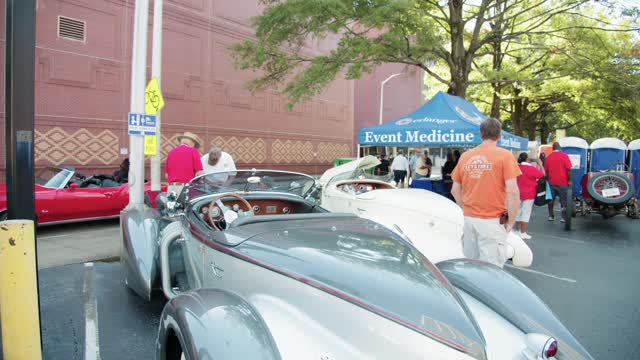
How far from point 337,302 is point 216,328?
1.90 feet

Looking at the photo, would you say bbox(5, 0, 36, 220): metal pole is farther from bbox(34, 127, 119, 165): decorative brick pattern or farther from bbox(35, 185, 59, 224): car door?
bbox(34, 127, 119, 165): decorative brick pattern

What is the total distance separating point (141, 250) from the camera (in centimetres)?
409

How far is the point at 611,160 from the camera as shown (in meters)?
13.2

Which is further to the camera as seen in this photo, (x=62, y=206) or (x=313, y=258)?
(x=62, y=206)

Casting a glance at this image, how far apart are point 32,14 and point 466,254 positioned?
3.99 metres

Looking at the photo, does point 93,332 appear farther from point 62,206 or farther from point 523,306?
point 62,206

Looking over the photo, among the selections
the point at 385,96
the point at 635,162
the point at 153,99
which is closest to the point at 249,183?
the point at 153,99

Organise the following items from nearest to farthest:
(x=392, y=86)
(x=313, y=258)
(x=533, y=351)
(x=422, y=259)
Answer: (x=533, y=351), (x=313, y=258), (x=422, y=259), (x=392, y=86)

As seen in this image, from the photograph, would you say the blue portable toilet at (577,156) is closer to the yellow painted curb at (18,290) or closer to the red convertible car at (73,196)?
the red convertible car at (73,196)

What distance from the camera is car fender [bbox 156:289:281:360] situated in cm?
198

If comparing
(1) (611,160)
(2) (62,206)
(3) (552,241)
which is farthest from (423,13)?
A: (2) (62,206)

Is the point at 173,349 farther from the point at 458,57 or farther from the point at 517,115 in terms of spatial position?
the point at 517,115

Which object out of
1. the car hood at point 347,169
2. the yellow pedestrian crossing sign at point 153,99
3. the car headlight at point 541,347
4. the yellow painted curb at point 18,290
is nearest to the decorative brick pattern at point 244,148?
the yellow pedestrian crossing sign at point 153,99

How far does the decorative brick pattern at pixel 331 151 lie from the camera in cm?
2313
